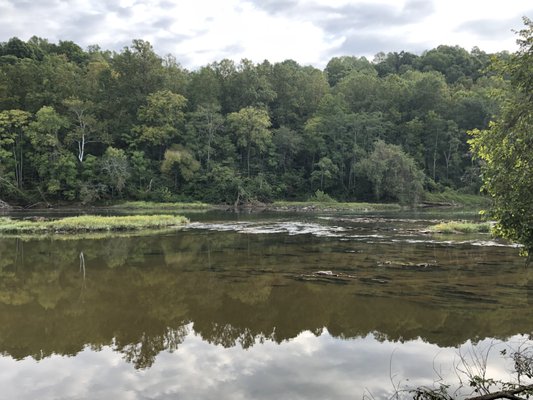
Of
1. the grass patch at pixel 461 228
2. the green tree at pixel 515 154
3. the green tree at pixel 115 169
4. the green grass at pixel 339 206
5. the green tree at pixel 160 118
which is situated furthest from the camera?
the green tree at pixel 160 118

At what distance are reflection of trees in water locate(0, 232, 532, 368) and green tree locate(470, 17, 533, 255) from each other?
3.37 metres

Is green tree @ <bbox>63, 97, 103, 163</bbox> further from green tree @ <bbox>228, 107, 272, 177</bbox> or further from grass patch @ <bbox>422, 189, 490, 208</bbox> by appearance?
grass patch @ <bbox>422, 189, 490, 208</bbox>

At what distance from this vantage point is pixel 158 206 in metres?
60.6

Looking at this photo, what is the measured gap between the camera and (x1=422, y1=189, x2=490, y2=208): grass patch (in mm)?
69875

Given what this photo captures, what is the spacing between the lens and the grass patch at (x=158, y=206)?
198 ft

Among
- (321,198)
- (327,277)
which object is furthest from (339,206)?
(327,277)

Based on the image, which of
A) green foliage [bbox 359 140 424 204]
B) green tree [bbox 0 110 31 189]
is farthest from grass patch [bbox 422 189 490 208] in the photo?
green tree [bbox 0 110 31 189]

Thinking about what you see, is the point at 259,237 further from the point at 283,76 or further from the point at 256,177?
the point at 283,76

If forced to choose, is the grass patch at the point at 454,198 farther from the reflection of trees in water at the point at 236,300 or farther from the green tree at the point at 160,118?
the reflection of trees in water at the point at 236,300

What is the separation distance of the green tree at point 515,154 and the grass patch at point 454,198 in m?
64.6

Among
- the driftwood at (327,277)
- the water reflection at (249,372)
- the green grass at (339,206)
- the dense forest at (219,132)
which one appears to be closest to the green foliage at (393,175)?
the dense forest at (219,132)

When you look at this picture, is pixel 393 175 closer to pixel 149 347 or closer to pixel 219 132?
pixel 219 132

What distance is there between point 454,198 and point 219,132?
39.5 metres

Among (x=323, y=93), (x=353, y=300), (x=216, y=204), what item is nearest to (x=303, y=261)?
(x=353, y=300)
